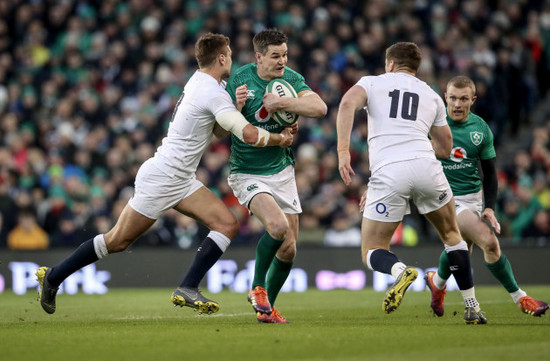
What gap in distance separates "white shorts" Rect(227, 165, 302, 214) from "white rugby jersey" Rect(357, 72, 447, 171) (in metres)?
1.02

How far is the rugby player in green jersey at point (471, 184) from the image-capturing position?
899 cm

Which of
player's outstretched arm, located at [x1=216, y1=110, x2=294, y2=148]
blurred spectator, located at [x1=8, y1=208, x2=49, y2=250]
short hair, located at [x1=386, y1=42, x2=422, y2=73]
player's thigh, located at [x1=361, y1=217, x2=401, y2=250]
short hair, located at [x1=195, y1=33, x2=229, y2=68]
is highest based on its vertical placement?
short hair, located at [x1=195, y1=33, x2=229, y2=68]

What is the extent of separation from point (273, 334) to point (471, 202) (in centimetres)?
300

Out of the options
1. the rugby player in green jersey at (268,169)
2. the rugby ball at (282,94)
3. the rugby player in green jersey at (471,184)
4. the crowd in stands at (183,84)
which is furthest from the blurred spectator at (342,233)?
the rugby ball at (282,94)

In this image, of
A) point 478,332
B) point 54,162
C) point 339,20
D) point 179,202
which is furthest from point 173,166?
point 339,20

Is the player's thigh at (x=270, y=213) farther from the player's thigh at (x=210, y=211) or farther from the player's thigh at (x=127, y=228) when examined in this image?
the player's thigh at (x=127, y=228)

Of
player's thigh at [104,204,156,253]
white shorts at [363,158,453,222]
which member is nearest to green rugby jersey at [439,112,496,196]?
white shorts at [363,158,453,222]

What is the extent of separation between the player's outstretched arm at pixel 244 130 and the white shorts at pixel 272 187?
0.43 metres

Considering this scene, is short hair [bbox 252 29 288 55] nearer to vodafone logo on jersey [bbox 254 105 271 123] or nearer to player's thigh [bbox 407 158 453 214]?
vodafone logo on jersey [bbox 254 105 271 123]

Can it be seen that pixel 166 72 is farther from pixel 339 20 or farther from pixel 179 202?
pixel 179 202

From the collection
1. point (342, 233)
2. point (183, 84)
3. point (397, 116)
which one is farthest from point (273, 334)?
point (183, 84)

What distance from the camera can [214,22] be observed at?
19.9 meters

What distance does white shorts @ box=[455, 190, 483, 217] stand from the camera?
9.27 m

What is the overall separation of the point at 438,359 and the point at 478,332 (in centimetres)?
154
